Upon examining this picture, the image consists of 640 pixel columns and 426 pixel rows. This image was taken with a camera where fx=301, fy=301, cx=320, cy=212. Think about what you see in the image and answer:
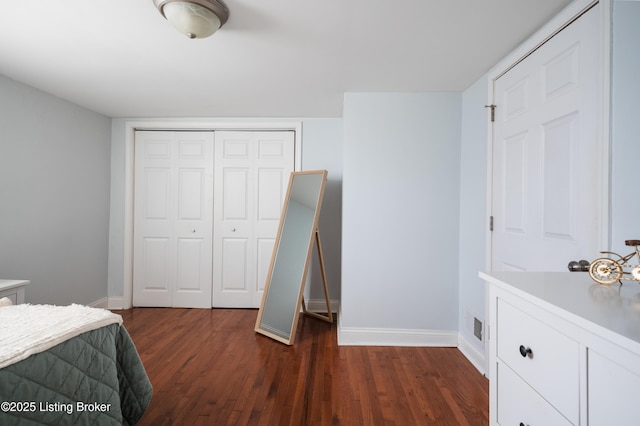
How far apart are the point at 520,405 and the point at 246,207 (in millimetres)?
3225

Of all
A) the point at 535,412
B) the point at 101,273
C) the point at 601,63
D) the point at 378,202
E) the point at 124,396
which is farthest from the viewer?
the point at 101,273

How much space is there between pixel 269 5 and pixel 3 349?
6.16ft

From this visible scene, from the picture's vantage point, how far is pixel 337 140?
3.60 metres

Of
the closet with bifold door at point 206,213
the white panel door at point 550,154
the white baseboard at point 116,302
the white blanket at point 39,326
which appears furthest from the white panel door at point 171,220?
the white panel door at point 550,154

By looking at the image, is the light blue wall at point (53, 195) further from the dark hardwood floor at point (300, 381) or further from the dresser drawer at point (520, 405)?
the dresser drawer at point (520, 405)

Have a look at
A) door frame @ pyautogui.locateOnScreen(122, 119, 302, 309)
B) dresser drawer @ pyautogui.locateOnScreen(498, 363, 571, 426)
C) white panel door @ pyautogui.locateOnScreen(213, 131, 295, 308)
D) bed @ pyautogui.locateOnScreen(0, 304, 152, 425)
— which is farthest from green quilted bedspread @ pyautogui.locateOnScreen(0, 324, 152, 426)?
door frame @ pyautogui.locateOnScreen(122, 119, 302, 309)

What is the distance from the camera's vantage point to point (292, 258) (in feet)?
9.87

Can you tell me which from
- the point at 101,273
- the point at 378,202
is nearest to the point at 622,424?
the point at 378,202

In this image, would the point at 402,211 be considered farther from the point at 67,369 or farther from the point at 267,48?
the point at 67,369

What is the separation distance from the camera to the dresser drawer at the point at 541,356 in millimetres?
701

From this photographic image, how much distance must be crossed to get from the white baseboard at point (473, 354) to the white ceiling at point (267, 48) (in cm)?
219

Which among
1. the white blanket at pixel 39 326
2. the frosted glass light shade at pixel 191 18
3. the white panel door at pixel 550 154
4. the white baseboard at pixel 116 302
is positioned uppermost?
the frosted glass light shade at pixel 191 18

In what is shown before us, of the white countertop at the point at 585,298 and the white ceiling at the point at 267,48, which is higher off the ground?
the white ceiling at the point at 267,48

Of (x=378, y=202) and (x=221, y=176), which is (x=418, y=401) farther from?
Result: (x=221, y=176)
